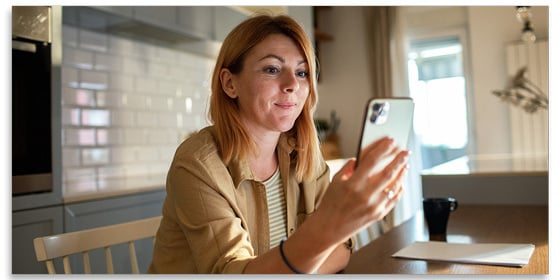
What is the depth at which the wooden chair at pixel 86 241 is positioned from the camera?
83 cm

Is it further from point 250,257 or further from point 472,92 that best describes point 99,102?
point 472,92

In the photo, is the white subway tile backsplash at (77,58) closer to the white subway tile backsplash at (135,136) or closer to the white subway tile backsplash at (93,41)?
the white subway tile backsplash at (93,41)

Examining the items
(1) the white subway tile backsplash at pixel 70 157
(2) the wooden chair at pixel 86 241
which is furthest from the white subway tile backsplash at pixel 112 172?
(2) the wooden chair at pixel 86 241

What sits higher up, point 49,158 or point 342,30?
point 342,30

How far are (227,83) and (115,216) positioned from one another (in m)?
0.86

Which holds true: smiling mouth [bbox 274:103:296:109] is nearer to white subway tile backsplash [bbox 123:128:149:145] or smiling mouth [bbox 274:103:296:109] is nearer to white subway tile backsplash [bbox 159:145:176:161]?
white subway tile backsplash [bbox 123:128:149:145]

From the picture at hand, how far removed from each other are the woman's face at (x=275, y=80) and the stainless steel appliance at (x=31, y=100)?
0.75 m

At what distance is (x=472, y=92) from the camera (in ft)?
10.5

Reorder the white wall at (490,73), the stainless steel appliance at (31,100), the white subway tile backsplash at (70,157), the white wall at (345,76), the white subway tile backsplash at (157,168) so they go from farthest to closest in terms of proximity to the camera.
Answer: the white wall at (345,76), the white wall at (490,73), the white subway tile backsplash at (157,168), the white subway tile backsplash at (70,157), the stainless steel appliance at (31,100)

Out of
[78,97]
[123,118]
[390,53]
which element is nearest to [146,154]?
[123,118]

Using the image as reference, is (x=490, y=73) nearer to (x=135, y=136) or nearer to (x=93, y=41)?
(x=135, y=136)

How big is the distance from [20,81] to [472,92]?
8.70 feet

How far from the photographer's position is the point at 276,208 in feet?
2.67
